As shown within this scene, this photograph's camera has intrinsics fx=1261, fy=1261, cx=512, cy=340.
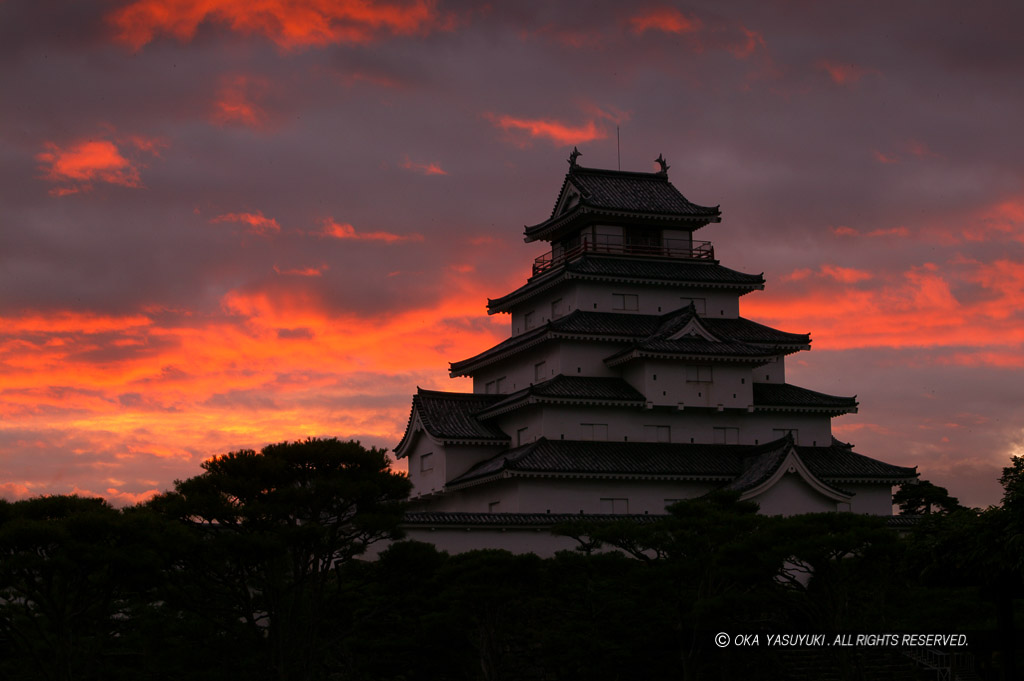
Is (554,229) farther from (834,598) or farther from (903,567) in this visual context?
(903,567)

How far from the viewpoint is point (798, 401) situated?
67562 mm

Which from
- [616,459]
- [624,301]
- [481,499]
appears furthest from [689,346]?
[481,499]

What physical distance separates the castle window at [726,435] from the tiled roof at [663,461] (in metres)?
0.45

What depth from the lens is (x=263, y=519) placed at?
42.4m

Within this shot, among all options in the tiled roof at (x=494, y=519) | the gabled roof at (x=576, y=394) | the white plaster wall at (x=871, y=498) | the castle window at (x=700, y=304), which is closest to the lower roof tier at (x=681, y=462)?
the white plaster wall at (x=871, y=498)

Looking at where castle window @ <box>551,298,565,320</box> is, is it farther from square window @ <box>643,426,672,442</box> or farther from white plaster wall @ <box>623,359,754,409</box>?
square window @ <box>643,426,672,442</box>

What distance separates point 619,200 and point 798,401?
15.6 meters

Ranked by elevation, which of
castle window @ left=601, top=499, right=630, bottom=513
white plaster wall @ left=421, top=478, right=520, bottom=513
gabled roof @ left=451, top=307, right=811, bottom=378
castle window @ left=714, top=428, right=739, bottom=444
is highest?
gabled roof @ left=451, top=307, right=811, bottom=378

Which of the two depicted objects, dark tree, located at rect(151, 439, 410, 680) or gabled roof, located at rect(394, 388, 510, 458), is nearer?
dark tree, located at rect(151, 439, 410, 680)

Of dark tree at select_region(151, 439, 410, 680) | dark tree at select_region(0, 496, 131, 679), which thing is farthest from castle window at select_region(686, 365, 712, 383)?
dark tree at select_region(0, 496, 131, 679)

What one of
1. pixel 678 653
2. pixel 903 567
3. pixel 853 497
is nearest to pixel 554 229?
pixel 853 497

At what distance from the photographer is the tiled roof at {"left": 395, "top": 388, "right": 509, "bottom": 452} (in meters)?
66.4

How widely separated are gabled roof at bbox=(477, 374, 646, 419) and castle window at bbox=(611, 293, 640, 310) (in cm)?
486

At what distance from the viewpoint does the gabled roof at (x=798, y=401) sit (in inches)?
2633
